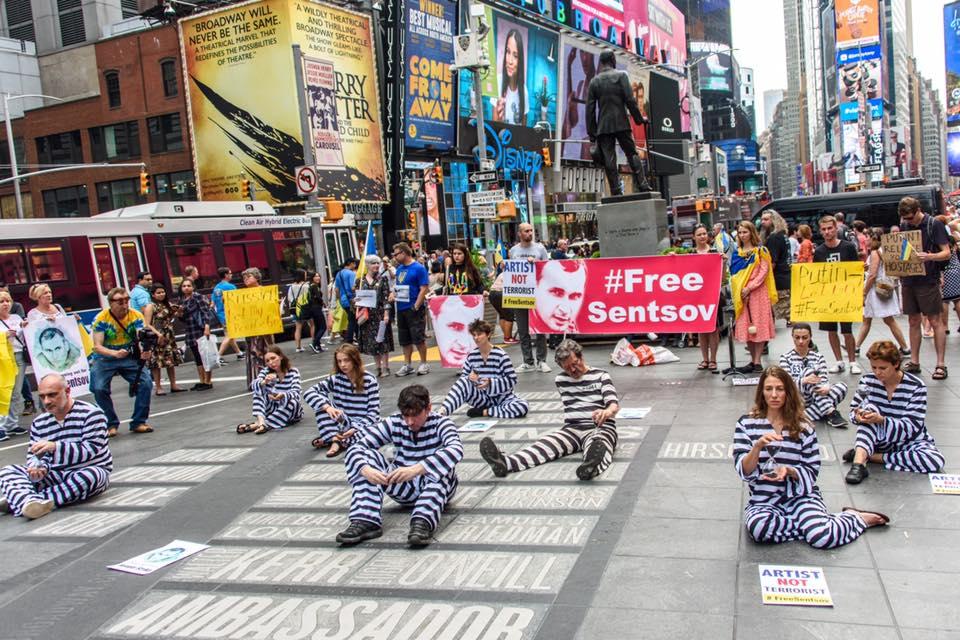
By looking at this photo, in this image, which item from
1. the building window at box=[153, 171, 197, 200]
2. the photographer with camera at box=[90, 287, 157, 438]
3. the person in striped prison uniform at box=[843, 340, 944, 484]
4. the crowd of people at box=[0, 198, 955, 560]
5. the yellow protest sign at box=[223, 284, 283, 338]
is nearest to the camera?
the crowd of people at box=[0, 198, 955, 560]

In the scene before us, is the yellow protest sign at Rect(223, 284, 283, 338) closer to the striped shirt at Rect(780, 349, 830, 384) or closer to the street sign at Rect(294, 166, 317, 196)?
the street sign at Rect(294, 166, 317, 196)

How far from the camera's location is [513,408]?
952 cm

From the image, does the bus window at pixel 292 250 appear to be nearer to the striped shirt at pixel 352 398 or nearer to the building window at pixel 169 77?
the striped shirt at pixel 352 398

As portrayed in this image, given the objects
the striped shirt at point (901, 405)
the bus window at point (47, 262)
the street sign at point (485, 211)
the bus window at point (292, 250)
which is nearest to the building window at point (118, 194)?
the bus window at point (292, 250)

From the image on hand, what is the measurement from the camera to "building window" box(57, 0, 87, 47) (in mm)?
51250

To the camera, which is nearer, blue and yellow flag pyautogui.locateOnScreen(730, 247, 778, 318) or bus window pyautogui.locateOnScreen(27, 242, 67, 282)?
→ blue and yellow flag pyautogui.locateOnScreen(730, 247, 778, 318)

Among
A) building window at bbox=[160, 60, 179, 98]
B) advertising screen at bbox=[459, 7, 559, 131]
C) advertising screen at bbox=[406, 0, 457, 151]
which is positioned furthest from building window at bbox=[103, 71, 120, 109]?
advertising screen at bbox=[459, 7, 559, 131]

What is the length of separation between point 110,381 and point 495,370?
4739 mm

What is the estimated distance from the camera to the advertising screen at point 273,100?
35.3 metres

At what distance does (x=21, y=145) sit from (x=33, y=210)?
13.3 feet

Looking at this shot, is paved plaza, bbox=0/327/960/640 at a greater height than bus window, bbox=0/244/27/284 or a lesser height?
lesser

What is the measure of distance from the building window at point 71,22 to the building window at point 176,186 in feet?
56.1

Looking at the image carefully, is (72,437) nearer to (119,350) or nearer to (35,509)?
(35,509)

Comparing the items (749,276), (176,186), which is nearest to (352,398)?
(749,276)
